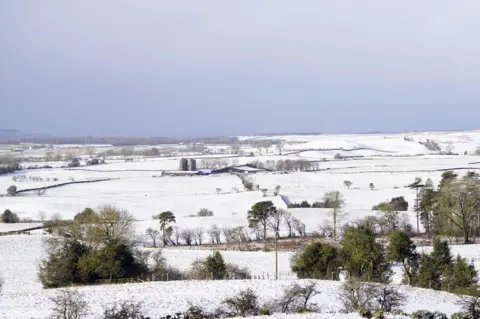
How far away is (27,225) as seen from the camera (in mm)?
48625

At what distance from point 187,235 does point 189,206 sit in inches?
690

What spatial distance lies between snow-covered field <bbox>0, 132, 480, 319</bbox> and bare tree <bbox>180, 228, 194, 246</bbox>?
2.69m

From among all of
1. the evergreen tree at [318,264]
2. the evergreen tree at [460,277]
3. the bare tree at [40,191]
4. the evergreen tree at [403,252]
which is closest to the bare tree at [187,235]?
the evergreen tree at [318,264]

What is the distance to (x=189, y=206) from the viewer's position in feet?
200

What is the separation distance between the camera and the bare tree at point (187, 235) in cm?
4284

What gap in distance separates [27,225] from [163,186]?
32997mm

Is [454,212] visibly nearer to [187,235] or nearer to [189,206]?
[187,235]

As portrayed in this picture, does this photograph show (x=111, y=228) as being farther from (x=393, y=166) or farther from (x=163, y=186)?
(x=393, y=166)

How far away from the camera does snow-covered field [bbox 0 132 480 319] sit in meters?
22.1

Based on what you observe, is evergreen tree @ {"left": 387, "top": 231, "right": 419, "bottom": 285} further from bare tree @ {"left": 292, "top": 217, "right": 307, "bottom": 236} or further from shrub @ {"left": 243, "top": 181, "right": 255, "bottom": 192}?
shrub @ {"left": 243, "top": 181, "right": 255, "bottom": 192}

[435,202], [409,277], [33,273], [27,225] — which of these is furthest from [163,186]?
[409,277]

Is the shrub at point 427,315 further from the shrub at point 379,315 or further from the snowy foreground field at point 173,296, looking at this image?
the snowy foreground field at point 173,296

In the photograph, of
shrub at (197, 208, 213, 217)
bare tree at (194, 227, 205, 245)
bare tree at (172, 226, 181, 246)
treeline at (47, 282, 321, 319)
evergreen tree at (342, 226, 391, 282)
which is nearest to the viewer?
treeline at (47, 282, 321, 319)

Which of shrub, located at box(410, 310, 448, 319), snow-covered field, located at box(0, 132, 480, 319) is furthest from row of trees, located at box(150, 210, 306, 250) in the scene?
shrub, located at box(410, 310, 448, 319)
